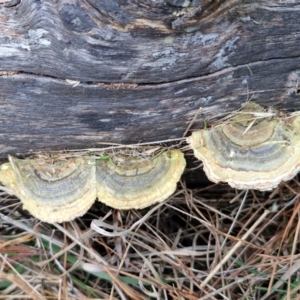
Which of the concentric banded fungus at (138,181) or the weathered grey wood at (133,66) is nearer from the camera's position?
the weathered grey wood at (133,66)

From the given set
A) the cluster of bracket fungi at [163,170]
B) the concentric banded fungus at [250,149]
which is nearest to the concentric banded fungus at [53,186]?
the cluster of bracket fungi at [163,170]

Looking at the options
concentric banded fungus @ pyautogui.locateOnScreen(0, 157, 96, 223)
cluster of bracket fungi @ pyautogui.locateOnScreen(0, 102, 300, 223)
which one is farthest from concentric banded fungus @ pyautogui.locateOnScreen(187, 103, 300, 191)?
concentric banded fungus @ pyautogui.locateOnScreen(0, 157, 96, 223)

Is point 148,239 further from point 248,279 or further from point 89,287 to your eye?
point 248,279

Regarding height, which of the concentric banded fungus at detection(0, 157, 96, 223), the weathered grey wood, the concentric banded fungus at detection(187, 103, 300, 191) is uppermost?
the weathered grey wood

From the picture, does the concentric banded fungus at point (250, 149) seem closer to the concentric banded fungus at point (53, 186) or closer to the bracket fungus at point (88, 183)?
the bracket fungus at point (88, 183)

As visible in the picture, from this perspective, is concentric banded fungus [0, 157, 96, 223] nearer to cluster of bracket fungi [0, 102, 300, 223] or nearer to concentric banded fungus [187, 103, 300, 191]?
cluster of bracket fungi [0, 102, 300, 223]

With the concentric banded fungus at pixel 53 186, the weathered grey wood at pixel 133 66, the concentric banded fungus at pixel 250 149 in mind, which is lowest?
the concentric banded fungus at pixel 53 186

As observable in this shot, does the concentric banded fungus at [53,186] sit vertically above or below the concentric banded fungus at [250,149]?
below

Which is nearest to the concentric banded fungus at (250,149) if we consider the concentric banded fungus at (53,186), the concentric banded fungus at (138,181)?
the concentric banded fungus at (138,181)
